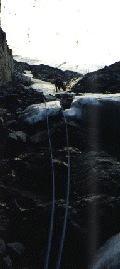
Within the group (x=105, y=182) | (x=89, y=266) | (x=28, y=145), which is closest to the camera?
(x=89, y=266)

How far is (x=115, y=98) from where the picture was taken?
538 centimetres

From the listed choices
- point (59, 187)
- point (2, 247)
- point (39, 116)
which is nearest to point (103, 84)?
point (39, 116)

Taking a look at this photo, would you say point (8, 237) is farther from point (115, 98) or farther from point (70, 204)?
point (115, 98)

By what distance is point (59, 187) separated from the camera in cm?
334

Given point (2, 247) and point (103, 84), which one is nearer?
point (2, 247)

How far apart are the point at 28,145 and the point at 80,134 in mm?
1482

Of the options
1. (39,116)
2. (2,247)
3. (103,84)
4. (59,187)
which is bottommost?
(2,247)

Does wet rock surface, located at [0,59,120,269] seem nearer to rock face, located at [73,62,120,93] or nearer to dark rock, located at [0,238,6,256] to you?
dark rock, located at [0,238,6,256]

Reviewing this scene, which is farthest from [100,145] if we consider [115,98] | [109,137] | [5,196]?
[5,196]

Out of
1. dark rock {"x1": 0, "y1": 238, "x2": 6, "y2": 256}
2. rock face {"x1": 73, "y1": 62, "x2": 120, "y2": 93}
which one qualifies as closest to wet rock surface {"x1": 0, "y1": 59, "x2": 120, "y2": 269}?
dark rock {"x1": 0, "y1": 238, "x2": 6, "y2": 256}

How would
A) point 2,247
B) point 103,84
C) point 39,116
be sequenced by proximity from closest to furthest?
1. point 2,247
2. point 39,116
3. point 103,84

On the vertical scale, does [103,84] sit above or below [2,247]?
above

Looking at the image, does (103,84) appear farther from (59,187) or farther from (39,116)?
(59,187)

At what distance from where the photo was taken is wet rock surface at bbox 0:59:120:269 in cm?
221
